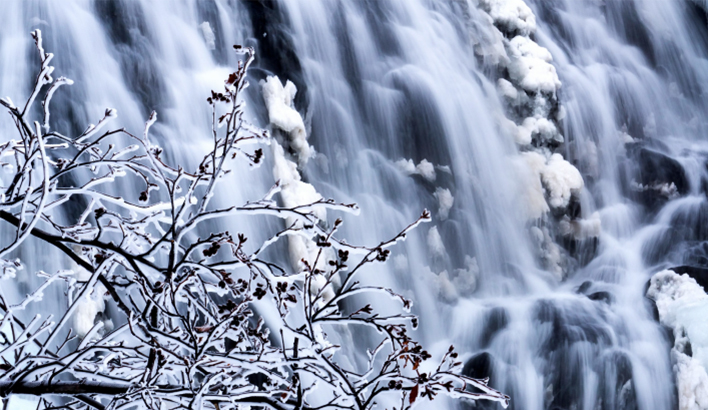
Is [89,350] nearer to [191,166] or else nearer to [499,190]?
[191,166]

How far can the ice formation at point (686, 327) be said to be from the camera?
18.4 feet

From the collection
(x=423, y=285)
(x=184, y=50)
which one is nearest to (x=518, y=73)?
(x=423, y=285)

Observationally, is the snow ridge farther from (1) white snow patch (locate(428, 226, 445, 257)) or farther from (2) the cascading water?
(1) white snow patch (locate(428, 226, 445, 257))

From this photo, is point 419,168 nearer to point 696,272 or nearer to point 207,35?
point 207,35

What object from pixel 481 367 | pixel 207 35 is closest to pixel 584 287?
pixel 481 367

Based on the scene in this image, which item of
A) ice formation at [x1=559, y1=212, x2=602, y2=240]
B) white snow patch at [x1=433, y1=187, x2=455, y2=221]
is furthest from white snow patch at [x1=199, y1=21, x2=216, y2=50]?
ice formation at [x1=559, y1=212, x2=602, y2=240]

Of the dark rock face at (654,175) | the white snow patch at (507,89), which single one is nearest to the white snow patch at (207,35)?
the white snow patch at (507,89)

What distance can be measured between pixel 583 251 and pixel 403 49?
3171 millimetres

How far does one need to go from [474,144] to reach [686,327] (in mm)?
2914

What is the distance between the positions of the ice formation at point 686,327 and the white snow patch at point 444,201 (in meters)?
2.18

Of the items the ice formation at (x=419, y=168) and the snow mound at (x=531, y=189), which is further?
the snow mound at (x=531, y=189)

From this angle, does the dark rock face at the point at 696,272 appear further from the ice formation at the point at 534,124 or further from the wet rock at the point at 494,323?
the wet rock at the point at 494,323

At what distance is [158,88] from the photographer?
5867 millimetres

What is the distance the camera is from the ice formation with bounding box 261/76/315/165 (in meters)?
5.91
